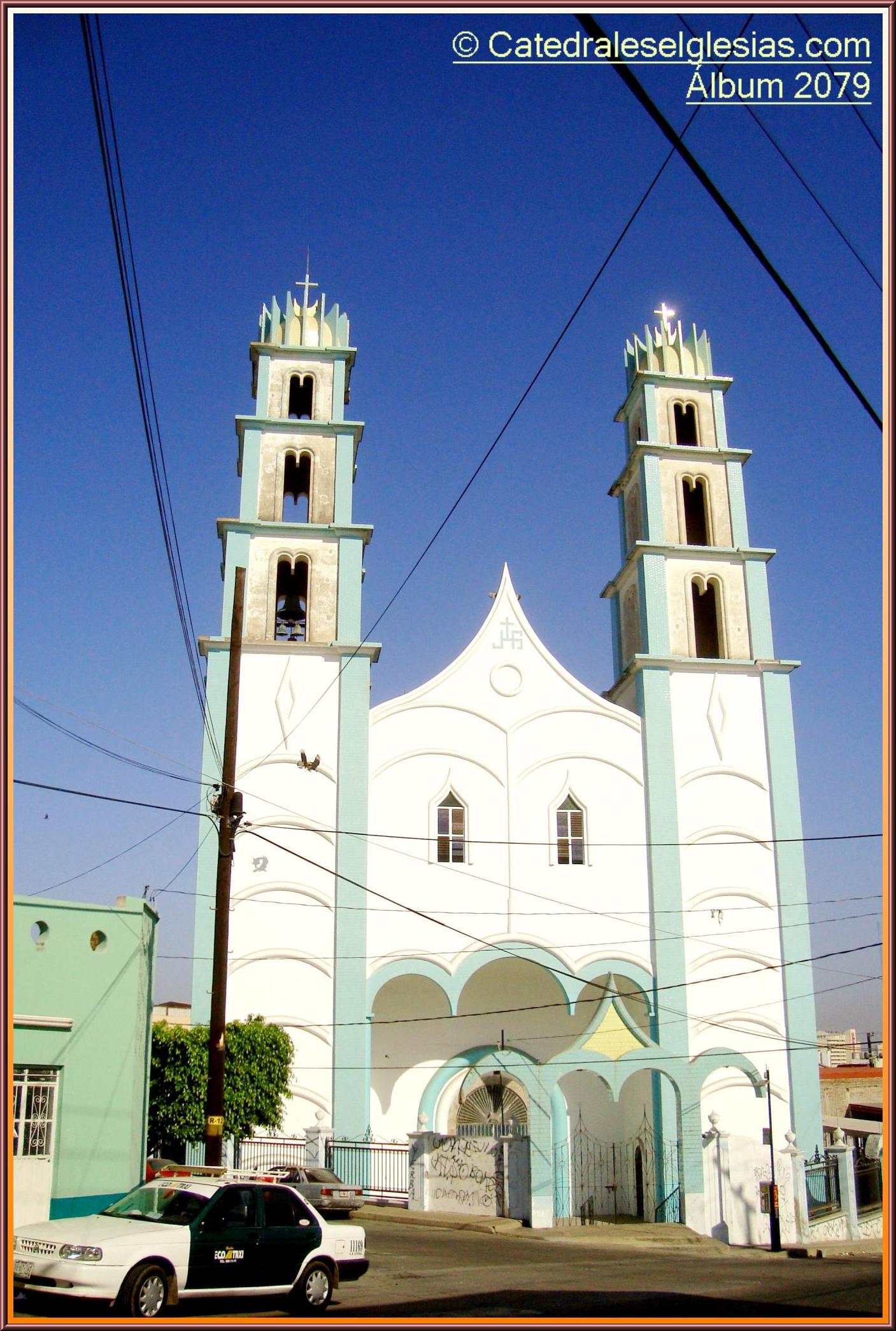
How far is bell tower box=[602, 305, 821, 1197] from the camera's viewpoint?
86.9 feet

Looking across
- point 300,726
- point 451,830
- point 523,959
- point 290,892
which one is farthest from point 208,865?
point 523,959

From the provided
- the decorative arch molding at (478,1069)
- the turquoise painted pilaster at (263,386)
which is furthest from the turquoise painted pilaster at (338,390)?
the decorative arch molding at (478,1069)

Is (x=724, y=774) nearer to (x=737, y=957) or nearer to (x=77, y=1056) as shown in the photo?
(x=737, y=957)

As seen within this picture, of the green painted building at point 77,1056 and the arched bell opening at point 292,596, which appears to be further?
the arched bell opening at point 292,596

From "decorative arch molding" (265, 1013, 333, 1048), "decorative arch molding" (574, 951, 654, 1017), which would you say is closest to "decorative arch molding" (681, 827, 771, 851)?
"decorative arch molding" (574, 951, 654, 1017)

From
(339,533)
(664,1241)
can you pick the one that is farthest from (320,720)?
(664,1241)

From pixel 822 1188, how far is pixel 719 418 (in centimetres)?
1866

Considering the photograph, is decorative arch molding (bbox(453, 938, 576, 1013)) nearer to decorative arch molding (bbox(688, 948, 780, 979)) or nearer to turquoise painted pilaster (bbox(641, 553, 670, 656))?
decorative arch molding (bbox(688, 948, 780, 979))

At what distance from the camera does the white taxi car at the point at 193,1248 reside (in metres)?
9.05

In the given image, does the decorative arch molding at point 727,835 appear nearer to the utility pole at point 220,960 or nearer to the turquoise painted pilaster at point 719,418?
the turquoise painted pilaster at point 719,418

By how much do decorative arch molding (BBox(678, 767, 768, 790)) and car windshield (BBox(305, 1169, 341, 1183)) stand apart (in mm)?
12138

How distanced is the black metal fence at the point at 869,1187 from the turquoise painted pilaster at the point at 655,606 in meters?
12.0

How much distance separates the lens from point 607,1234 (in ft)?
71.0

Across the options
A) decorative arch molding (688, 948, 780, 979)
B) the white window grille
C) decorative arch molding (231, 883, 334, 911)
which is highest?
decorative arch molding (231, 883, 334, 911)
